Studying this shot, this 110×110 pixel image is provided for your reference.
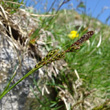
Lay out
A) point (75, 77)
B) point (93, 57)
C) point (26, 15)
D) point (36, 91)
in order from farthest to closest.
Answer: point (93, 57), point (75, 77), point (26, 15), point (36, 91)

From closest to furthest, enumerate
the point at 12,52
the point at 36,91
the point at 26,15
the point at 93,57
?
the point at 12,52 → the point at 36,91 → the point at 26,15 → the point at 93,57

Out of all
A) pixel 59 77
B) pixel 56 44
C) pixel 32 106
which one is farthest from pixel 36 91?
pixel 56 44

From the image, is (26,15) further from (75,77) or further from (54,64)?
(75,77)

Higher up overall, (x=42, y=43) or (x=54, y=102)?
(x=42, y=43)

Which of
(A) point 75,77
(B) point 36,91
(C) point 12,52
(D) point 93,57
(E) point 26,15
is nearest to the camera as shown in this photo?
(C) point 12,52

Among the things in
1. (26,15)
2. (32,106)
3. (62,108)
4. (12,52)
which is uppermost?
(26,15)

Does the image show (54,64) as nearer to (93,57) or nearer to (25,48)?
(25,48)

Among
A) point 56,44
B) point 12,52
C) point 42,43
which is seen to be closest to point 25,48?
point 12,52

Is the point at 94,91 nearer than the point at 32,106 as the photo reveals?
No

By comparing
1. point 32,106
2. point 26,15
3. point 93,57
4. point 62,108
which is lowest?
point 62,108
